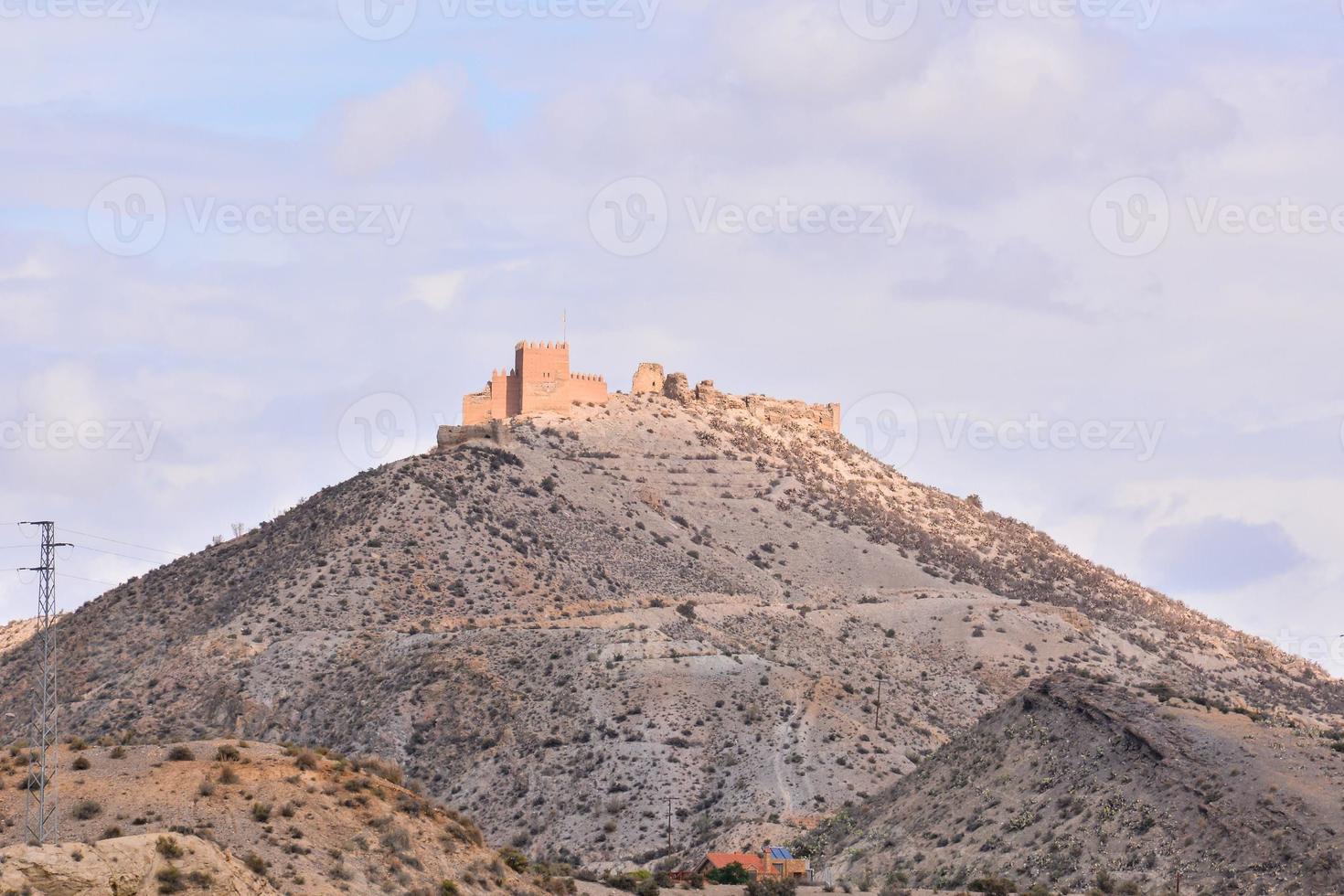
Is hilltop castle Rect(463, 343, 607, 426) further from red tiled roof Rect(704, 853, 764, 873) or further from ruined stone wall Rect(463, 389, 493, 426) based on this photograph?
red tiled roof Rect(704, 853, 764, 873)

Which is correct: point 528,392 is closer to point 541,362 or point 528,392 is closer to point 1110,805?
point 541,362

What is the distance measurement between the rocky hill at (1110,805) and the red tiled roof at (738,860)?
2393 millimetres

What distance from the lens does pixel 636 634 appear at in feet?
245

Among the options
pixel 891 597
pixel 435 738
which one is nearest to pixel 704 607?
pixel 891 597

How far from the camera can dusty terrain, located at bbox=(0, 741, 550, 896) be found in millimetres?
35344

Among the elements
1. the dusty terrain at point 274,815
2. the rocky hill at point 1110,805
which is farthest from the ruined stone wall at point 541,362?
the dusty terrain at point 274,815

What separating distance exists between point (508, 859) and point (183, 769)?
7.12 m

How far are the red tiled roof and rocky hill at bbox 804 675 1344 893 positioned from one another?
7.85ft

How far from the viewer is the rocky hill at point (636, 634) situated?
64500 mm

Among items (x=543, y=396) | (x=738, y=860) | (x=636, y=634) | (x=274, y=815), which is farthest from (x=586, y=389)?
(x=274, y=815)

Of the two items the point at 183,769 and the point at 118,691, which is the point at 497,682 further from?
the point at 183,769

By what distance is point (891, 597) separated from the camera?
96875 mm

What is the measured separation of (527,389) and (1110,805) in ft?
187

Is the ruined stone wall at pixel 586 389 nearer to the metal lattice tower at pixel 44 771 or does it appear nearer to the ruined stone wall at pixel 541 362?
the ruined stone wall at pixel 541 362
